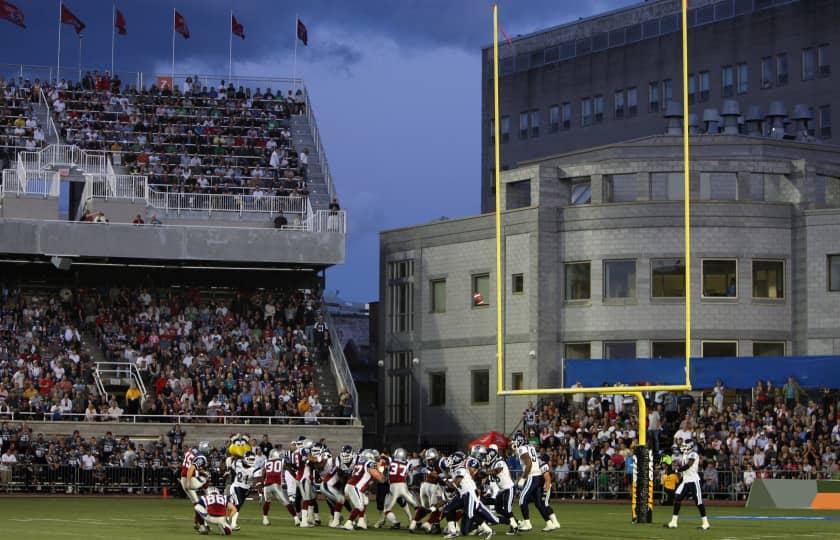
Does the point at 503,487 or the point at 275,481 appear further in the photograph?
the point at 275,481

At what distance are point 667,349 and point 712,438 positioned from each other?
6.87 metres

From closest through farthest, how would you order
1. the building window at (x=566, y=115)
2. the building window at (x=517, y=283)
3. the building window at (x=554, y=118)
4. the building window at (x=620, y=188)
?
the building window at (x=620, y=188), the building window at (x=517, y=283), the building window at (x=566, y=115), the building window at (x=554, y=118)

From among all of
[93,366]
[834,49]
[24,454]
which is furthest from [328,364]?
[834,49]

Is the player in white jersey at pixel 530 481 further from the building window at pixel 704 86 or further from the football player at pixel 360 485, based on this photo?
the building window at pixel 704 86

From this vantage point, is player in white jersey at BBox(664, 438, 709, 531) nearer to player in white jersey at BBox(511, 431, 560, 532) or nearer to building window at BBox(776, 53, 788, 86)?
player in white jersey at BBox(511, 431, 560, 532)

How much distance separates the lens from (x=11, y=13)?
60.1 metres

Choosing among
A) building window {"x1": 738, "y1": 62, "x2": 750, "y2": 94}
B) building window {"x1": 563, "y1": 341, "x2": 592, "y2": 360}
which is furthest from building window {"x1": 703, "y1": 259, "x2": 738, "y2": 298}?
building window {"x1": 738, "y1": 62, "x2": 750, "y2": 94}

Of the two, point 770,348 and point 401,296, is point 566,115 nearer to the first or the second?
point 401,296

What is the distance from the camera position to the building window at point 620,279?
166 ft

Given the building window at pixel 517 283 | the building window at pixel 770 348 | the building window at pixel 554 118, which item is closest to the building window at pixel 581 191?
the building window at pixel 517 283

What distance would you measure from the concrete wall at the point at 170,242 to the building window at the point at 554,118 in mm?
34256

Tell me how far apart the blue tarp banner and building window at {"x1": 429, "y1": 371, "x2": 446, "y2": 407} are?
7.35m

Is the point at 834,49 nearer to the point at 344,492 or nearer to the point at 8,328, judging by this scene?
the point at 8,328

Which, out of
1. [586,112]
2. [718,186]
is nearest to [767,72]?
[586,112]
